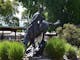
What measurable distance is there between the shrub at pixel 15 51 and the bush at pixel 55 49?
1223 millimetres

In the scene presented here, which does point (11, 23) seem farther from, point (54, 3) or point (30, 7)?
point (54, 3)

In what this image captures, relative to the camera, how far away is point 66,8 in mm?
36375

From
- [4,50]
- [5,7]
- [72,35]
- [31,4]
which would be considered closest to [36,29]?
[4,50]

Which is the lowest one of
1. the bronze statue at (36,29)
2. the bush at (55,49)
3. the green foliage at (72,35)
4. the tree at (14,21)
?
the tree at (14,21)

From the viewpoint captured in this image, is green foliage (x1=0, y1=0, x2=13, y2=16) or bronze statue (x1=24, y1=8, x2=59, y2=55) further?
green foliage (x1=0, y1=0, x2=13, y2=16)

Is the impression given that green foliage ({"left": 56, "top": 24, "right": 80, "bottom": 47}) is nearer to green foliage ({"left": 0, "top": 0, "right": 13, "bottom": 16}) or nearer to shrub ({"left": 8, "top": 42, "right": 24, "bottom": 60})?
shrub ({"left": 8, "top": 42, "right": 24, "bottom": 60})

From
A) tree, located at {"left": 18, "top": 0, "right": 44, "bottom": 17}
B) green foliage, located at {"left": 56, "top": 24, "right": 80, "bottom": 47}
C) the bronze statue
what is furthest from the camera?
tree, located at {"left": 18, "top": 0, "right": 44, "bottom": 17}

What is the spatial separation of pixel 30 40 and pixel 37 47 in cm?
52

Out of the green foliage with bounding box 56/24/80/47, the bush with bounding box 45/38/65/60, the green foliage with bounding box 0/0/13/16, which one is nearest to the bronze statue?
the bush with bounding box 45/38/65/60

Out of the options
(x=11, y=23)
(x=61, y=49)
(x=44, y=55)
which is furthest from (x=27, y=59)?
(x=11, y=23)

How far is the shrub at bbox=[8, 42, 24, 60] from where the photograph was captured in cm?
1018

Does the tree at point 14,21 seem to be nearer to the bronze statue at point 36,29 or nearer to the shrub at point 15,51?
the bronze statue at point 36,29

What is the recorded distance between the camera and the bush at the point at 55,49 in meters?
11.0

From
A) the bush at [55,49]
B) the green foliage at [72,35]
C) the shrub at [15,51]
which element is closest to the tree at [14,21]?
the green foliage at [72,35]
